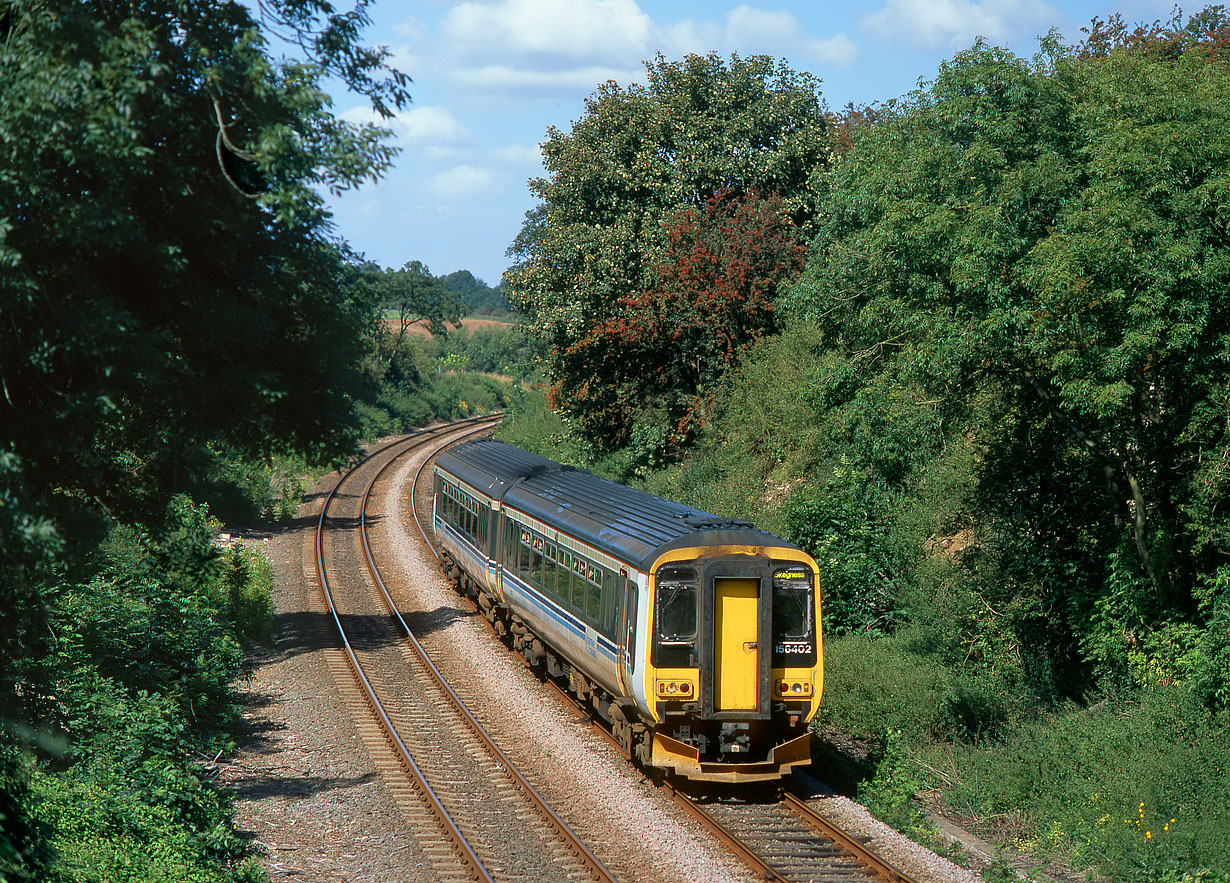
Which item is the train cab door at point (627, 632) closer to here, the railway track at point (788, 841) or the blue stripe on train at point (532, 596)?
the blue stripe on train at point (532, 596)

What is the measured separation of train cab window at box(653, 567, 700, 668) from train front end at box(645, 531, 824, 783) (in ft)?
0.04

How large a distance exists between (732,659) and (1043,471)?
7.45 meters

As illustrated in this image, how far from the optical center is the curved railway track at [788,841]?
1094cm

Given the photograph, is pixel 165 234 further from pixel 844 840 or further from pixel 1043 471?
pixel 1043 471

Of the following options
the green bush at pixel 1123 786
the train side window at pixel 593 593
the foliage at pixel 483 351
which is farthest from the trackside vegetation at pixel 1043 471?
the foliage at pixel 483 351

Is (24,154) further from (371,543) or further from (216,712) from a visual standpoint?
(371,543)

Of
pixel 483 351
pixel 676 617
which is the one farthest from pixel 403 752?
pixel 483 351

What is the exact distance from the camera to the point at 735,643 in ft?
42.7

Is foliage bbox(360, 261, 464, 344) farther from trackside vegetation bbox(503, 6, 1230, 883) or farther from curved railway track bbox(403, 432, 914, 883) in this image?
curved railway track bbox(403, 432, 914, 883)

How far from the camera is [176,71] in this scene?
28.0 ft

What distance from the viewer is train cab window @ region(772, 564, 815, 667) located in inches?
515

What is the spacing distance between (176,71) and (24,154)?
60.7 inches

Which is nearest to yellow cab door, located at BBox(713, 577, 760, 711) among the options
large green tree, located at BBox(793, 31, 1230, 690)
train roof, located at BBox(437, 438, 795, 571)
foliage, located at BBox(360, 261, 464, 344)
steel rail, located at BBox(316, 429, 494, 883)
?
train roof, located at BBox(437, 438, 795, 571)

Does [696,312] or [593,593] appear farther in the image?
[696,312]
